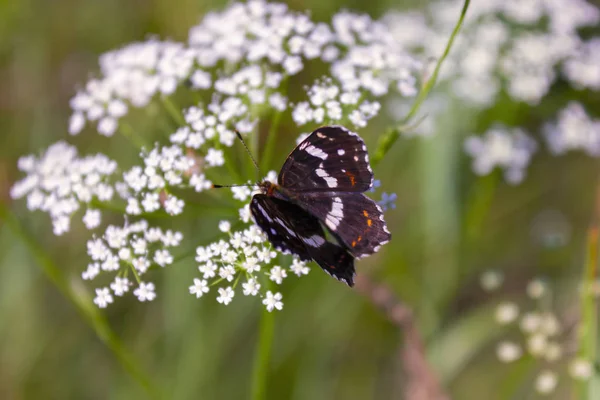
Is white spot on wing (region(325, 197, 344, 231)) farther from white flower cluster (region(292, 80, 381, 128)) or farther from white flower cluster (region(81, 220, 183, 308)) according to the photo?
white flower cluster (region(81, 220, 183, 308))

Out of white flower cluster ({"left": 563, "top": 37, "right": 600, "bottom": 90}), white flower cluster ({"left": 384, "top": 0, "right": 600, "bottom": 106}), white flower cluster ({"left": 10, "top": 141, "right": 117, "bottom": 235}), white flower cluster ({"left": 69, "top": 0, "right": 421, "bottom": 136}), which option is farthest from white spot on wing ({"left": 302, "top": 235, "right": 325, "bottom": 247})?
white flower cluster ({"left": 563, "top": 37, "right": 600, "bottom": 90})

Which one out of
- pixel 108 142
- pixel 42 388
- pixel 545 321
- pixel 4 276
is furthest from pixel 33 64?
pixel 545 321

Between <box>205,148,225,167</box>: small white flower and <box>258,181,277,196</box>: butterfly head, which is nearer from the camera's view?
<box>258,181,277,196</box>: butterfly head

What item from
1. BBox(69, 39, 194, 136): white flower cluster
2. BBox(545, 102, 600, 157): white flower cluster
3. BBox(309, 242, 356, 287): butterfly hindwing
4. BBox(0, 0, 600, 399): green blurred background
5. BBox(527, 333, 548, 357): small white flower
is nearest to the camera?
BBox(309, 242, 356, 287): butterfly hindwing

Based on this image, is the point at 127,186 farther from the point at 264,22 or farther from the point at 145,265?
the point at 264,22

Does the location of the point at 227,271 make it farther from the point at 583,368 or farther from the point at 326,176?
the point at 583,368

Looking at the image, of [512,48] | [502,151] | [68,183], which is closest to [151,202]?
[68,183]

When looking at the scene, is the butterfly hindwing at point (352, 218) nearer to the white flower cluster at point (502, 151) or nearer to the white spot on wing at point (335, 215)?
the white spot on wing at point (335, 215)
